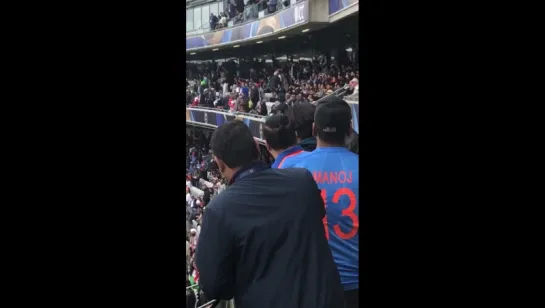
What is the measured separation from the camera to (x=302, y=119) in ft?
5.51

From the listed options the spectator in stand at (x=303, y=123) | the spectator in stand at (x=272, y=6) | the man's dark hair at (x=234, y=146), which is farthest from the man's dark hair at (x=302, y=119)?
the spectator in stand at (x=272, y=6)

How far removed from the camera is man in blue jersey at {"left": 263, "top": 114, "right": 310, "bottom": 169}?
1.60 meters

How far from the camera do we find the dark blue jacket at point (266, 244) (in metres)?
Result: 1.37

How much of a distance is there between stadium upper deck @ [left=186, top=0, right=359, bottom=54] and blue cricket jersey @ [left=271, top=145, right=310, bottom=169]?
36 cm

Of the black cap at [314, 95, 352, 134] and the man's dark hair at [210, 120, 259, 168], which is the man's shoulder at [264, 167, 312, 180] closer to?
the man's dark hair at [210, 120, 259, 168]

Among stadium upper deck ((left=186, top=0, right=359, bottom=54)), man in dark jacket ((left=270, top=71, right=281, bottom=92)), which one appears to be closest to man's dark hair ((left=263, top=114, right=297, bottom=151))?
man in dark jacket ((left=270, top=71, right=281, bottom=92))

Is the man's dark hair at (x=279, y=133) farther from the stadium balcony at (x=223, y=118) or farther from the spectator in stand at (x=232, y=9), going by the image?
the spectator in stand at (x=232, y=9)
